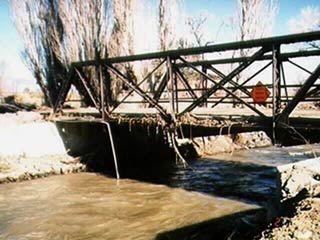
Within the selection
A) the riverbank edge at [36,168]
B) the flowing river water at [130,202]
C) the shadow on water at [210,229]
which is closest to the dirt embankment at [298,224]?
the shadow on water at [210,229]

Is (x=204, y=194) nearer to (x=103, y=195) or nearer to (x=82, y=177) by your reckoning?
(x=103, y=195)

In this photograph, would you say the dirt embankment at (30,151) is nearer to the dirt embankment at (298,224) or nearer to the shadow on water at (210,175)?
the shadow on water at (210,175)

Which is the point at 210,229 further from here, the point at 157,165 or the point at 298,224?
the point at 157,165

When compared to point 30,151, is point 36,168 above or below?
below

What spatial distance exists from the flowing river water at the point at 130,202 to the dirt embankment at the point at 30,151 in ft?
1.16

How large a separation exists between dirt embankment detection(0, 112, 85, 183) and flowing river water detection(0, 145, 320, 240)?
1.16 ft

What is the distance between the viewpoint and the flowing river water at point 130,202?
6543mm

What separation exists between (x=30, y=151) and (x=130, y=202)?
13.6 feet

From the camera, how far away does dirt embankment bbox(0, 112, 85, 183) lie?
10.3 meters

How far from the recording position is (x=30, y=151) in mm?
10883

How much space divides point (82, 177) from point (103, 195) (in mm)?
2047

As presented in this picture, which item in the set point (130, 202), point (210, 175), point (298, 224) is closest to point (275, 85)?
point (298, 224)

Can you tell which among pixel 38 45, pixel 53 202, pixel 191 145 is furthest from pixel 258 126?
pixel 38 45

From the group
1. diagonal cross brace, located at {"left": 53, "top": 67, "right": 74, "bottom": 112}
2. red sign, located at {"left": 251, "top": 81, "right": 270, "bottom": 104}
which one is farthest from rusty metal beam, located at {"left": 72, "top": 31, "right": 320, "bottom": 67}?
diagonal cross brace, located at {"left": 53, "top": 67, "right": 74, "bottom": 112}
